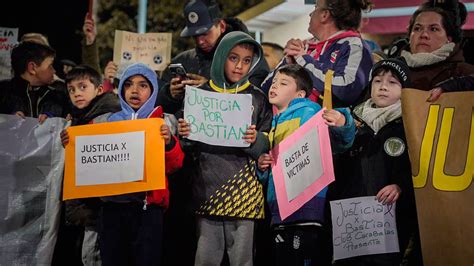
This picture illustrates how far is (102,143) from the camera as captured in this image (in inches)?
193

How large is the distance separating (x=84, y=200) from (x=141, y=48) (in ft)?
6.99

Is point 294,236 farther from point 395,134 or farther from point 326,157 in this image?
point 395,134

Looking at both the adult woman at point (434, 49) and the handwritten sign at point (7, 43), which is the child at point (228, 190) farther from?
the handwritten sign at point (7, 43)

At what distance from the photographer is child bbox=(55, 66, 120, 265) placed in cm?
533

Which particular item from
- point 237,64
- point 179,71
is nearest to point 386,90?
point 237,64

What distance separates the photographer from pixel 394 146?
15.0 ft

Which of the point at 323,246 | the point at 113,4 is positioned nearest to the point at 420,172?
the point at 323,246

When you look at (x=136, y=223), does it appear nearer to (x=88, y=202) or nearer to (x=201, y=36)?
(x=88, y=202)

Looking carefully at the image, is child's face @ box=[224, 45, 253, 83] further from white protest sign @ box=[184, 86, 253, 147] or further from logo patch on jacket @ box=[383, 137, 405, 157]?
logo patch on jacket @ box=[383, 137, 405, 157]

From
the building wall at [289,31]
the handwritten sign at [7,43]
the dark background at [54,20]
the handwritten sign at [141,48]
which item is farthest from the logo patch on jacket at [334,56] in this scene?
the building wall at [289,31]

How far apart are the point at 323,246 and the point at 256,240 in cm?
61

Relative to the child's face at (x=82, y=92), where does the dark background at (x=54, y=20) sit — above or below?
above

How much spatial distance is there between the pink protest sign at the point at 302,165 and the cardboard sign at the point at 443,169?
531 mm

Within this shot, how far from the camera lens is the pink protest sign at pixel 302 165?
173 inches
